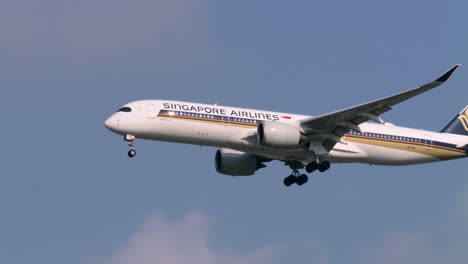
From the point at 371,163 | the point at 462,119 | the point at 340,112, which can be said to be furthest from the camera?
the point at 462,119

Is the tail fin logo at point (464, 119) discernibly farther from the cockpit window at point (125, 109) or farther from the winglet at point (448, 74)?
the cockpit window at point (125, 109)

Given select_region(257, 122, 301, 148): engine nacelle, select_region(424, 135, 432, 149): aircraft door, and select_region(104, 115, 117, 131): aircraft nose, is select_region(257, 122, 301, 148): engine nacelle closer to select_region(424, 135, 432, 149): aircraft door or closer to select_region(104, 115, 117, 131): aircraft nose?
select_region(104, 115, 117, 131): aircraft nose

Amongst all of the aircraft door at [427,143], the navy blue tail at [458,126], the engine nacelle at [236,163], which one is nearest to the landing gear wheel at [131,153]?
the engine nacelle at [236,163]

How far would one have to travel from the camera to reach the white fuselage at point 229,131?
57.9 meters

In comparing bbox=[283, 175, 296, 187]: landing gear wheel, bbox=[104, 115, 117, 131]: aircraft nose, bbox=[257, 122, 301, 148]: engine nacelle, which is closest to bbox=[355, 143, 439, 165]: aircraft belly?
bbox=[283, 175, 296, 187]: landing gear wheel

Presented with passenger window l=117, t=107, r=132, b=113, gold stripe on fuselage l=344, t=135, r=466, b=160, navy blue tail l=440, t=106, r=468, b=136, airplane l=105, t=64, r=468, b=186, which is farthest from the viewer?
navy blue tail l=440, t=106, r=468, b=136

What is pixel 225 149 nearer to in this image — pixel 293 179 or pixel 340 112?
pixel 293 179

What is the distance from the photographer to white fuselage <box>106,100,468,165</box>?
57.9m

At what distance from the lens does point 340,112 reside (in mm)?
57438

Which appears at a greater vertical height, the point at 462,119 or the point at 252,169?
the point at 462,119

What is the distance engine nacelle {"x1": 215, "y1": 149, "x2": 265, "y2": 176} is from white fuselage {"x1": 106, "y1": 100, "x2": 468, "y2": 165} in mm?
A: 3982

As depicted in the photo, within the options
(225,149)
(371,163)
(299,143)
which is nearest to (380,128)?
(371,163)

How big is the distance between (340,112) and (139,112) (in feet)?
38.4

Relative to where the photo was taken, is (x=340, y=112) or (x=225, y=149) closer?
(x=340, y=112)
